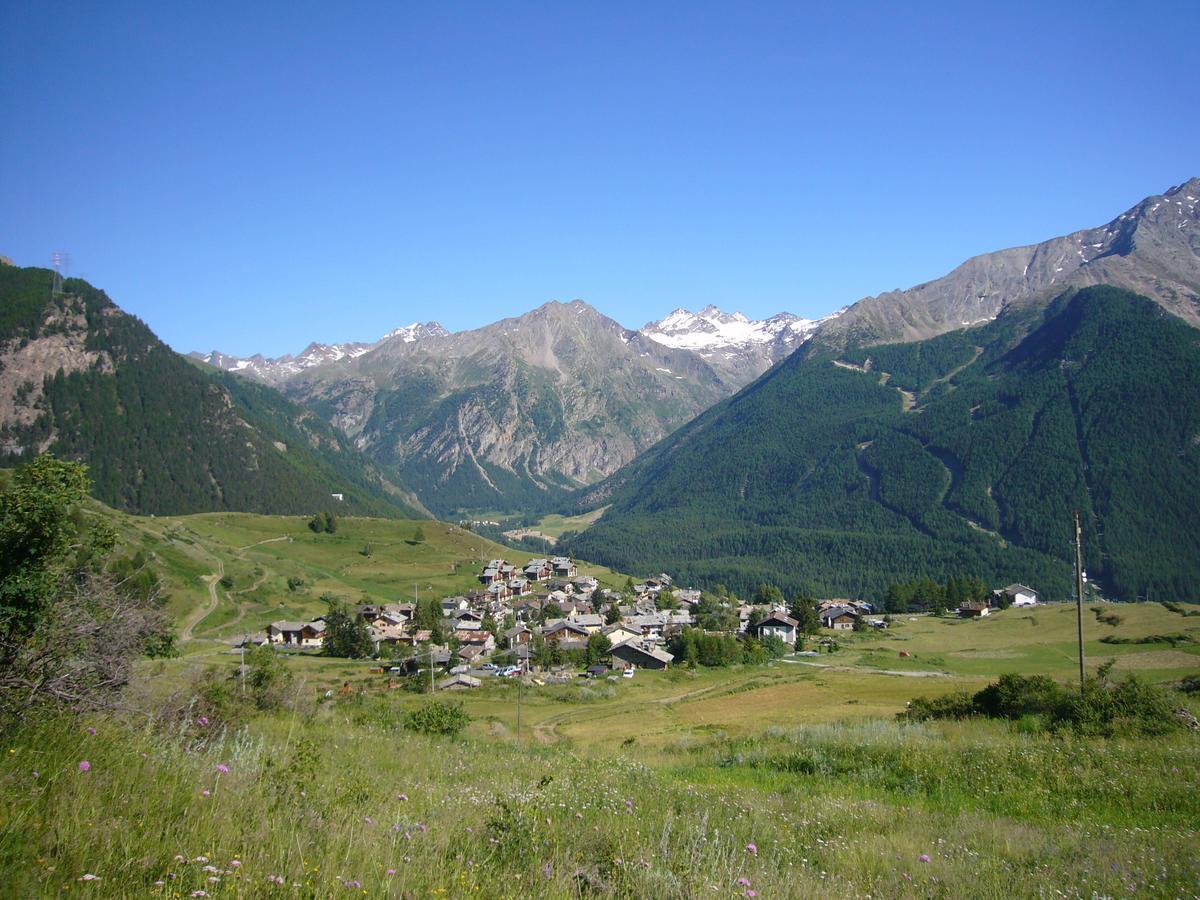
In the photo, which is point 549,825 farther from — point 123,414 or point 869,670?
point 123,414

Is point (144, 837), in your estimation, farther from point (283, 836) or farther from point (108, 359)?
point (108, 359)

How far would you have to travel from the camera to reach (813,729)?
808 inches

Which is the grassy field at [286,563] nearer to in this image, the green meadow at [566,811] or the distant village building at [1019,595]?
the green meadow at [566,811]

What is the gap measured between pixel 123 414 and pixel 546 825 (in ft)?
656

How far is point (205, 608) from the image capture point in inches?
3105

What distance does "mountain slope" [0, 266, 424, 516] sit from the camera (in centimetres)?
15650

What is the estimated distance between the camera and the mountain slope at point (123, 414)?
156 metres

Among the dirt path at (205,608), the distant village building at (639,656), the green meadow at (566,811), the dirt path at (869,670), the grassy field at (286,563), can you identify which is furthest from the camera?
the grassy field at (286,563)

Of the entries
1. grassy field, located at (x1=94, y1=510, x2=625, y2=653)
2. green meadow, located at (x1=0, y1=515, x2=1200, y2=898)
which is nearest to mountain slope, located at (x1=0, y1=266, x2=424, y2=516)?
grassy field, located at (x1=94, y1=510, x2=625, y2=653)

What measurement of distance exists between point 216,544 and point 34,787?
11959 cm

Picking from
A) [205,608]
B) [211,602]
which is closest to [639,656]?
[205,608]

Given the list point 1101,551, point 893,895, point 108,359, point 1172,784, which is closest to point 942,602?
point 1101,551

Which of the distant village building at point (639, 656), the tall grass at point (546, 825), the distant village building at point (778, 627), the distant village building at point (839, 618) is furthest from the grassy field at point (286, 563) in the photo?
the tall grass at point (546, 825)

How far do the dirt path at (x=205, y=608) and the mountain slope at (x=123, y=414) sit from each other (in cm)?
7302
